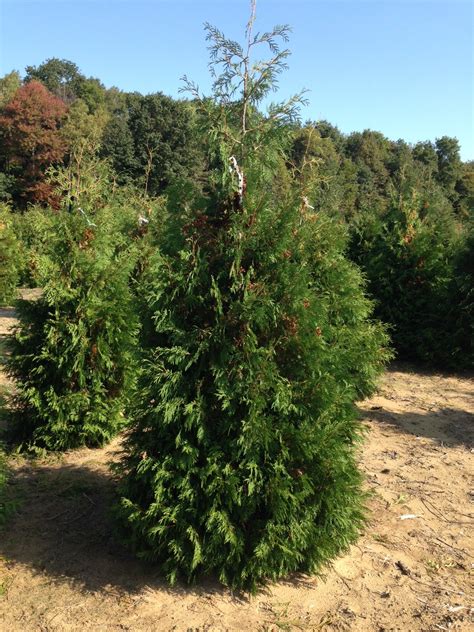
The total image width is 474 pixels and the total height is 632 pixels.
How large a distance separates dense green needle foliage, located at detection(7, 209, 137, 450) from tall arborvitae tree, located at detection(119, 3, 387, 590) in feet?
6.68

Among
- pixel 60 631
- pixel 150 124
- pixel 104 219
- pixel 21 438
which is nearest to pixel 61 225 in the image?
pixel 104 219

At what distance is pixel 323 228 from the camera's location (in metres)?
6.89

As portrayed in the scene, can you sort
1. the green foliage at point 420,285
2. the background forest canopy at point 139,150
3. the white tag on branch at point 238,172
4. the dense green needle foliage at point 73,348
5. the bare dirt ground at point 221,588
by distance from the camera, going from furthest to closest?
the background forest canopy at point 139,150 → the green foliage at point 420,285 → the dense green needle foliage at point 73,348 → the white tag on branch at point 238,172 → the bare dirt ground at point 221,588

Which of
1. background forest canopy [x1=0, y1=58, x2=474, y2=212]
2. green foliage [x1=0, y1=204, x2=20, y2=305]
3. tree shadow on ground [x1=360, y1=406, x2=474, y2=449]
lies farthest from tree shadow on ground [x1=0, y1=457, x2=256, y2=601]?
background forest canopy [x1=0, y1=58, x2=474, y2=212]

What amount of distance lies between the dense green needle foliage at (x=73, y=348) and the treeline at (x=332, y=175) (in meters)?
0.76

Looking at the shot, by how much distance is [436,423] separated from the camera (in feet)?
22.4

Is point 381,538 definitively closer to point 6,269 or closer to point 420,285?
point 420,285

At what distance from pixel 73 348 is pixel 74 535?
6.02ft

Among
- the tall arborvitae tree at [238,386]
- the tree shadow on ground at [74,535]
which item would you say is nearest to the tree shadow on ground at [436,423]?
the tall arborvitae tree at [238,386]

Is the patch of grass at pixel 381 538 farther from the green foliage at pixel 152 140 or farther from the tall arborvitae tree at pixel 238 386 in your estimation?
the green foliage at pixel 152 140

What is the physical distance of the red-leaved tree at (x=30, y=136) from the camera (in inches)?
1553

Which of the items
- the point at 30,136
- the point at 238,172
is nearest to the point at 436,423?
the point at 238,172

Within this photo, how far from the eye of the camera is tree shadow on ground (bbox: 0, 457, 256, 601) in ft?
11.3

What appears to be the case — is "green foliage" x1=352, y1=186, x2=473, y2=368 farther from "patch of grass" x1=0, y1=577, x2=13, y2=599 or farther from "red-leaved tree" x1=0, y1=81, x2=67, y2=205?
"red-leaved tree" x1=0, y1=81, x2=67, y2=205
